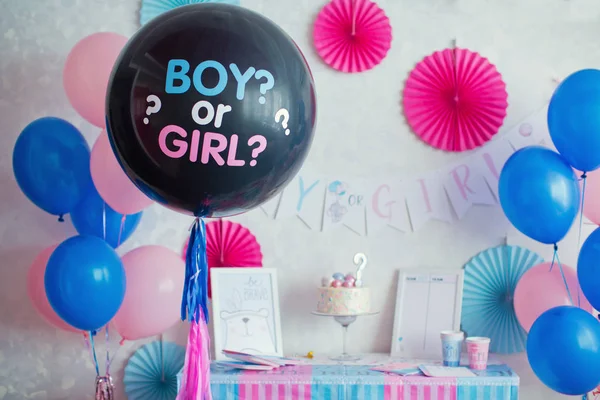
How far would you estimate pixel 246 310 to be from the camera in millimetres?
2699

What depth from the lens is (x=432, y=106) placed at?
2.76 metres

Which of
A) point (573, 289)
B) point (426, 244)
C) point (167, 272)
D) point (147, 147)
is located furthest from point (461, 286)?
point (147, 147)

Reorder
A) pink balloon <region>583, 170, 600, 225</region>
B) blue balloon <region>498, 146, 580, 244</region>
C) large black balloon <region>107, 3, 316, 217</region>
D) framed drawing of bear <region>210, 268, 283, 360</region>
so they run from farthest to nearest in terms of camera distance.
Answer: framed drawing of bear <region>210, 268, 283, 360</region> → pink balloon <region>583, 170, 600, 225</region> → blue balloon <region>498, 146, 580, 244</region> → large black balloon <region>107, 3, 316, 217</region>

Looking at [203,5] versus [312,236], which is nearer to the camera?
[203,5]

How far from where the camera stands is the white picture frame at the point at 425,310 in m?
2.70

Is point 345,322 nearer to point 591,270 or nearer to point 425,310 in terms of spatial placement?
point 425,310

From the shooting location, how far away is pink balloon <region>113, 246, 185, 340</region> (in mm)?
2396

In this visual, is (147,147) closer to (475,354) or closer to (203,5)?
(203,5)

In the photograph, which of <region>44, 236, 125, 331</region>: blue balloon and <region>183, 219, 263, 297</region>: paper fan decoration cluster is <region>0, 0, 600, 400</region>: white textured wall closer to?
<region>183, 219, 263, 297</region>: paper fan decoration cluster

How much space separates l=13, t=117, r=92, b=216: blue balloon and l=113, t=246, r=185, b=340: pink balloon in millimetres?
309

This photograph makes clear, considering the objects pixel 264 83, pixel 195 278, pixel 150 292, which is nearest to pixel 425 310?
pixel 150 292

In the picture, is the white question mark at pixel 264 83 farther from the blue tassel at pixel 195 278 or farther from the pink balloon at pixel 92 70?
the pink balloon at pixel 92 70

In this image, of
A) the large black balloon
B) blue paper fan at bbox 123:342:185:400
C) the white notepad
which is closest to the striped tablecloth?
the white notepad

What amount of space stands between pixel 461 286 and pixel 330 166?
0.67 meters
